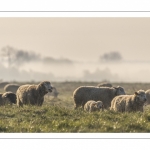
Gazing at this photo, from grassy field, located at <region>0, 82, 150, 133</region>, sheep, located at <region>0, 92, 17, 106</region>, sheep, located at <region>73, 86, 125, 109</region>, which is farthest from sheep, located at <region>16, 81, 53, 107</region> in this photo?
grassy field, located at <region>0, 82, 150, 133</region>

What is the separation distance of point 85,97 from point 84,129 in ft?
35.9

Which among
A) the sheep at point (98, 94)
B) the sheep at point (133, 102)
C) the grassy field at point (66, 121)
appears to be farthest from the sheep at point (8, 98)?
the sheep at point (133, 102)

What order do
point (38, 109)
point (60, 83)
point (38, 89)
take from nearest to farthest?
1. point (38, 109)
2. point (38, 89)
3. point (60, 83)

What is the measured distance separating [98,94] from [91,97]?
47 centimetres

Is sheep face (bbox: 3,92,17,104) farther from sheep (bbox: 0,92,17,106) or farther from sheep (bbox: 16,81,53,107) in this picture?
sheep (bbox: 16,81,53,107)

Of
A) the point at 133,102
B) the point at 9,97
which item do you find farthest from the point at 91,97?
the point at 9,97

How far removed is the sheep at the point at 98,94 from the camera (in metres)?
25.4

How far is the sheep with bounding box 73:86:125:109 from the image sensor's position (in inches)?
1000
